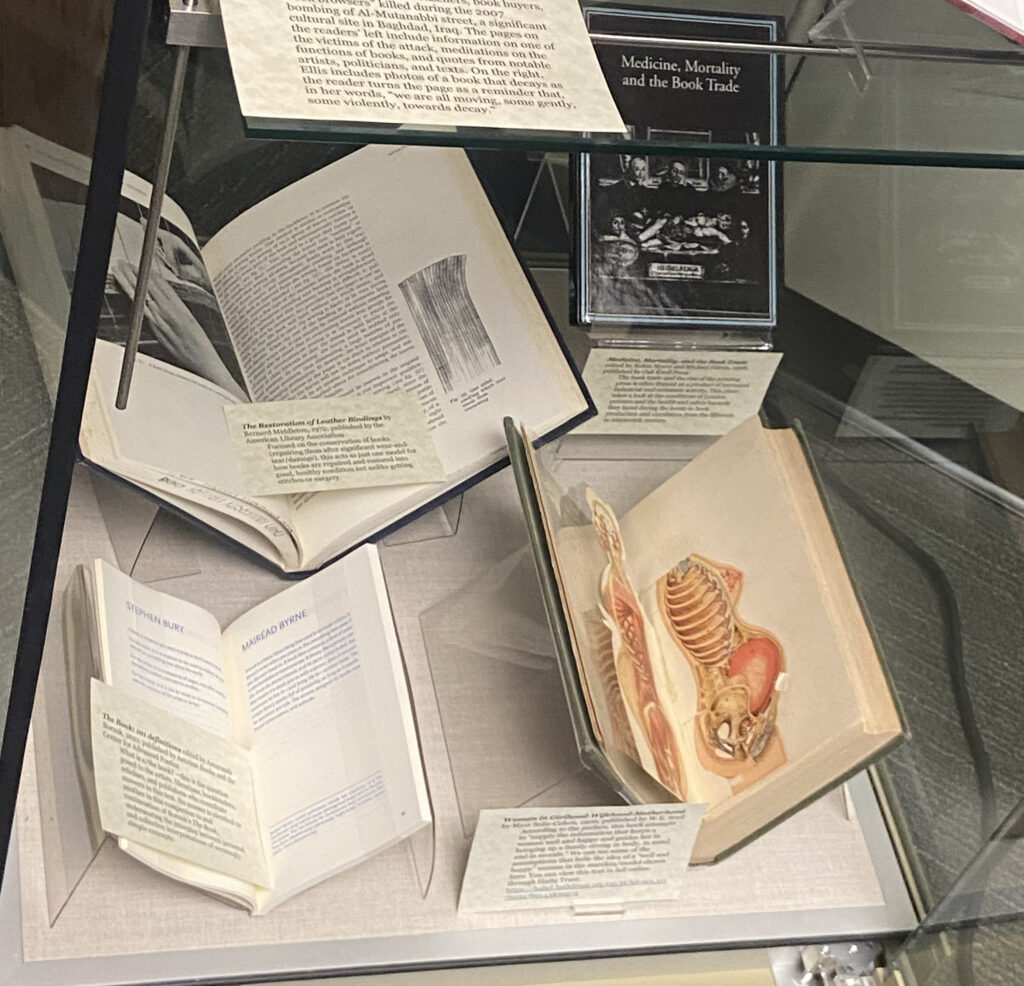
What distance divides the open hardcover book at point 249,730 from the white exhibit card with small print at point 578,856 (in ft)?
0.17

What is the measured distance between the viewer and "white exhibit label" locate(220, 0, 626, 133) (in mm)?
504

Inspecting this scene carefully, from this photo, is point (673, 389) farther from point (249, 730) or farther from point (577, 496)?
point (249, 730)

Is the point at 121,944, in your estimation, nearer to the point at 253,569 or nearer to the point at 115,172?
the point at 253,569

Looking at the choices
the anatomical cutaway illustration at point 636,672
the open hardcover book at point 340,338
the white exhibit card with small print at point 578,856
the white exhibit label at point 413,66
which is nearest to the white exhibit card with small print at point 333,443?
the open hardcover book at point 340,338

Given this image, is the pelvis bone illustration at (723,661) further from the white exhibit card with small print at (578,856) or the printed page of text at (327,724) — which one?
the printed page of text at (327,724)

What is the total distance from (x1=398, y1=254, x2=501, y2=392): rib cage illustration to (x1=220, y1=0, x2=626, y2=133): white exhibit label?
392mm

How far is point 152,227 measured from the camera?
678 mm

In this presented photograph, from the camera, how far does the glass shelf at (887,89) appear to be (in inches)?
23.7

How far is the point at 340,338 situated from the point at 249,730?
0.29 metres

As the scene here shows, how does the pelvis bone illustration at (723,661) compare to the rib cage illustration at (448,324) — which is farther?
the rib cage illustration at (448,324)

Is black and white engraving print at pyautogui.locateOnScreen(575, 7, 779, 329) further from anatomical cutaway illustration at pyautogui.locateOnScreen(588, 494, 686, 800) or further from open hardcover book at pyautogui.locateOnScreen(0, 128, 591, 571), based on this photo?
anatomical cutaway illustration at pyautogui.locateOnScreen(588, 494, 686, 800)

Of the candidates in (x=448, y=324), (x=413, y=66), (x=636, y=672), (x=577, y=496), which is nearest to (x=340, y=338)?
(x=448, y=324)

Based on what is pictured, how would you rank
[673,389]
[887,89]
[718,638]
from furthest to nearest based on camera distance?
1. [673,389]
2. [718,638]
3. [887,89]

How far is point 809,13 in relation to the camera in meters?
0.68
